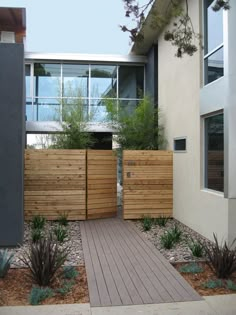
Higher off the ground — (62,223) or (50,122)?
(50,122)

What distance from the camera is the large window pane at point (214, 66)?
740 centimetres

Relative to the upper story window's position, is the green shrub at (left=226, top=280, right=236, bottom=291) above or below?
below

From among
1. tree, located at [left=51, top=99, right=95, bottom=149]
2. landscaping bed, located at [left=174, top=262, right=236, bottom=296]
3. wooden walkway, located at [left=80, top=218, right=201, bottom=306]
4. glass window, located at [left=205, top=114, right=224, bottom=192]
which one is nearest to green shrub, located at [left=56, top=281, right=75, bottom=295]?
wooden walkway, located at [left=80, top=218, right=201, bottom=306]

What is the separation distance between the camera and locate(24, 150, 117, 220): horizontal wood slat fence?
10125 mm

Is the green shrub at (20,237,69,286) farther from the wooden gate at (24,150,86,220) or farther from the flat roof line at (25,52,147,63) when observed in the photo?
the flat roof line at (25,52,147,63)

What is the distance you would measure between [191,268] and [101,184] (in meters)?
5.41

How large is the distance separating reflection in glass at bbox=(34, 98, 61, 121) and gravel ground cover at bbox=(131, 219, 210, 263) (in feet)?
21.5

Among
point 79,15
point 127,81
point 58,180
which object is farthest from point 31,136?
point 79,15

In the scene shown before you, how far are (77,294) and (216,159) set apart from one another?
4.27m

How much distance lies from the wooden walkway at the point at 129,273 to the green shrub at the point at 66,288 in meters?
0.24

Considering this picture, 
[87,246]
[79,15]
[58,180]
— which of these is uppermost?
[79,15]

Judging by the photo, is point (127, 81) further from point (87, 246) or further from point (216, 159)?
point (87, 246)

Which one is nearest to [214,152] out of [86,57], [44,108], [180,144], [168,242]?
[168,242]

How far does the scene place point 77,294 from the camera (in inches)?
181
